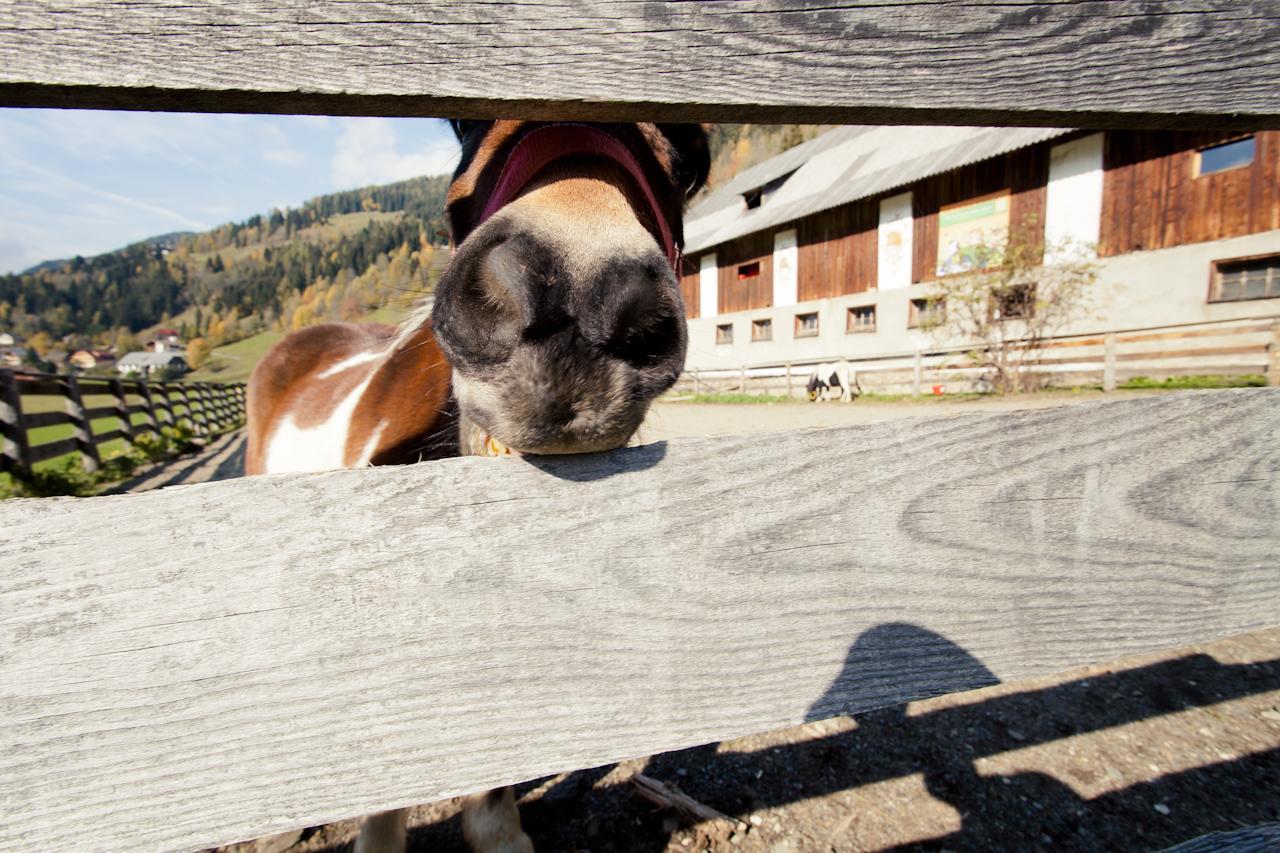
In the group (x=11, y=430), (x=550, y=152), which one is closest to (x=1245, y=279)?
(x=550, y=152)

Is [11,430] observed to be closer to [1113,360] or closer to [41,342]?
[1113,360]

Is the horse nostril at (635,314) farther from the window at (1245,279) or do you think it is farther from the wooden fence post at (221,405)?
the wooden fence post at (221,405)

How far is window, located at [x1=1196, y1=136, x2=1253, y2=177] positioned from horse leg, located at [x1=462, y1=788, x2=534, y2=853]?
55.1 feet

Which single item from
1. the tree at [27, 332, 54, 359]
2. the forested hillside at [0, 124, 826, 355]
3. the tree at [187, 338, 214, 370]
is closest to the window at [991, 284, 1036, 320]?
the forested hillside at [0, 124, 826, 355]

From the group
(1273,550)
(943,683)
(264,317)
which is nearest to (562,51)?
(943,683)

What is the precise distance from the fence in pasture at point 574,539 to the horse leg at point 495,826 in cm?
140

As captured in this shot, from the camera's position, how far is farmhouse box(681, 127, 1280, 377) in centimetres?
1128

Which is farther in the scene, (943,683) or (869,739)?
(869,739)

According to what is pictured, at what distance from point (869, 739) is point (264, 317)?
272ft

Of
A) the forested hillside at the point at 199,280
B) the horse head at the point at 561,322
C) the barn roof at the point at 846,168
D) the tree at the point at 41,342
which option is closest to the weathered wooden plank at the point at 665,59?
the horse head at the point at 561,322

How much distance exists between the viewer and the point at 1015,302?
13.4 m

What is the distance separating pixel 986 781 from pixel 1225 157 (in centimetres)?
1583

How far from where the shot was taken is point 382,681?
0.69m

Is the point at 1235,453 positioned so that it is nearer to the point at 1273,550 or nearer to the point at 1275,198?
the point at 1273,550
